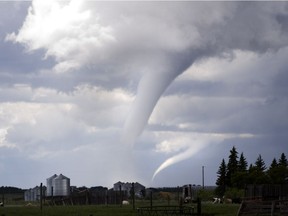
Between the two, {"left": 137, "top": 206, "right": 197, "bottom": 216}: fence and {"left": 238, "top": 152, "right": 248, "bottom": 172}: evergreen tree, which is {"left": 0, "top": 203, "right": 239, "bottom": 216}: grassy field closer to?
{"left": 137, "top": 206, "right": 197, "bottom": 216}: fence

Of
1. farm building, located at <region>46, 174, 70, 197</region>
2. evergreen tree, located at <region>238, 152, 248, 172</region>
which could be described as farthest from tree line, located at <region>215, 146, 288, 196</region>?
farm building, located at <region>46, 174, 70, 197</region>

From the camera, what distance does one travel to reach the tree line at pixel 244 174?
9517cm

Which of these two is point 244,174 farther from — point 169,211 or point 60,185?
point 169,211

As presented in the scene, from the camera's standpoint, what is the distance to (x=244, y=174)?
101 metres

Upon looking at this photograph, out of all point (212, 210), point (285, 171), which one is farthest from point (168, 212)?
point (285, 171)

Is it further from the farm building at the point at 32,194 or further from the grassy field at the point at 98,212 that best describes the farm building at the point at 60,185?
the grassy field at the point at 98,212

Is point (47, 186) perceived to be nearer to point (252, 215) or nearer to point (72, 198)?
point (72, 198)

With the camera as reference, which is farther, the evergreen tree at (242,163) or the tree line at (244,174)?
the evergreen tree at (242,163)

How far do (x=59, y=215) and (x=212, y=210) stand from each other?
12.1 m

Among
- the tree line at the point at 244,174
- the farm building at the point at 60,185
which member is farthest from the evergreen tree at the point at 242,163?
the farm building at the point at 60,185

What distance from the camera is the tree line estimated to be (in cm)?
9517

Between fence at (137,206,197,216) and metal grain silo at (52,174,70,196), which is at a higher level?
metal grain silo at (52,174,70,196)

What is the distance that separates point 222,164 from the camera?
134 metres

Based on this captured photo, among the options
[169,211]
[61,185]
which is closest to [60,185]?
[61,185]
